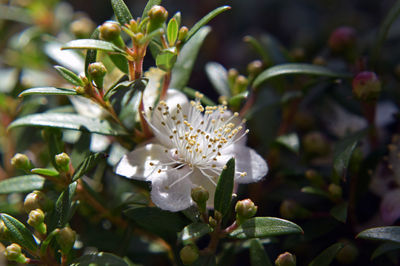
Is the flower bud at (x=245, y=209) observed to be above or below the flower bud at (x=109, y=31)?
below

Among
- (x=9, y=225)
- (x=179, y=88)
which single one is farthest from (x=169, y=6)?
(x=9, y=225)

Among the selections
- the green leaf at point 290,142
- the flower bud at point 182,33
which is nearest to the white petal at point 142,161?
the flower bud at point 182,33

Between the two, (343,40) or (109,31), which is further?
(343,40)

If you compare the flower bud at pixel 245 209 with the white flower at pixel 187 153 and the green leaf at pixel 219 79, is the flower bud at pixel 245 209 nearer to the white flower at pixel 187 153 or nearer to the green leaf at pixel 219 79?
the white flower at pixel 187 153

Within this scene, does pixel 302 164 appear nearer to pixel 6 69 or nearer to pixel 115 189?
pixel 115 189

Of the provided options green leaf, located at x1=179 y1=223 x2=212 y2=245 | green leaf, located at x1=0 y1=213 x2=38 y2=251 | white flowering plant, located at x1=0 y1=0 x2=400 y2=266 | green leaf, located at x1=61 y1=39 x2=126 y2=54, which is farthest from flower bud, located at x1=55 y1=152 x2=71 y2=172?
green leaf, located at x1=179 y1=223 x2=212 y2=245

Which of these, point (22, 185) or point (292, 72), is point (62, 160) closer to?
point (22, 185)

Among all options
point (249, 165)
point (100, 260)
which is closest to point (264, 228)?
point (249, 165)
